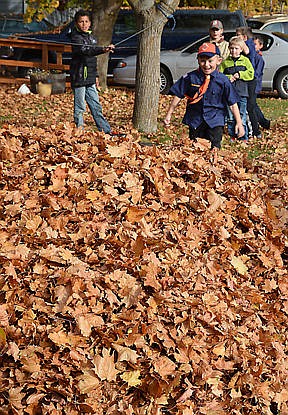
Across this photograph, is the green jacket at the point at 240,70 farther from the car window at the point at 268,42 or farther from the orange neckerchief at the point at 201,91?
the car window at the point at 268,42

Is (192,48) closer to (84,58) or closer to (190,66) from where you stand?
(190,66)

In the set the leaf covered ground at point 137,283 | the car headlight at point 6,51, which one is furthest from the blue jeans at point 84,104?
the car headlight at point 6,51

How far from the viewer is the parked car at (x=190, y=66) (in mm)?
18156

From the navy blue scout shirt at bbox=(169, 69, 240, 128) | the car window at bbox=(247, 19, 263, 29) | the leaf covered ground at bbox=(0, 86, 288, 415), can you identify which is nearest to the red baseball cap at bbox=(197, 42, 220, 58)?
the navy blue scout shirt at bbox=(169, 69, 240, 128)

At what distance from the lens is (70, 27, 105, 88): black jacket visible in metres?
9.92

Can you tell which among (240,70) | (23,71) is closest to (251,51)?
(240,70)

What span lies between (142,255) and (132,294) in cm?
35

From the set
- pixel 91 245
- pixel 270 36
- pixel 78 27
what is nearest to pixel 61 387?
pixel 91 245

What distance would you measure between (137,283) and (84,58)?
277 inches

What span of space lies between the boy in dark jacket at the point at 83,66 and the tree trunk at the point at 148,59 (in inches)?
44.9

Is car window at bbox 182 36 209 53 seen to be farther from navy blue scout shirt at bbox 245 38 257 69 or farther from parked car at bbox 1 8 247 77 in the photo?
navy blue scout shirt at bbox 245 38 257 69

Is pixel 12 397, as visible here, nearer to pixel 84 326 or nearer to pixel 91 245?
pixel 84 326

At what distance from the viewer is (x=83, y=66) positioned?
10062 mm

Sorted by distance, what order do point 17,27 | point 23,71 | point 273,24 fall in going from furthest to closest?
point 17,27 → point 273,24 → point 23,71
